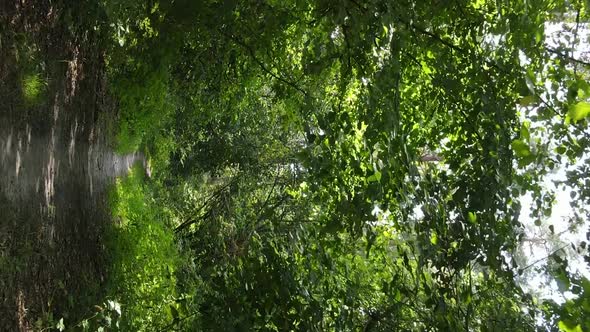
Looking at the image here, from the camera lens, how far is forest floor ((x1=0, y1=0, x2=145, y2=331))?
4.02 metres

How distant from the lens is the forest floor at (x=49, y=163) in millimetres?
4020

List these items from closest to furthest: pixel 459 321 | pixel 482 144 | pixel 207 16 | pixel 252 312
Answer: pixel 459 321
pixel 252 312
pixel 482 144
pixel 207 16

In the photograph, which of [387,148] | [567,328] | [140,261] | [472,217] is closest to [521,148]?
[567,328]

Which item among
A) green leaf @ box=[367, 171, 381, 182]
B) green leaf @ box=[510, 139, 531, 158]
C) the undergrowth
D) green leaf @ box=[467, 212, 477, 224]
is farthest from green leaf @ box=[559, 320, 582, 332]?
the undergrowth

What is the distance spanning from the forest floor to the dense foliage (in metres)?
0.35

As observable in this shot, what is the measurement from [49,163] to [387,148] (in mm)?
3149

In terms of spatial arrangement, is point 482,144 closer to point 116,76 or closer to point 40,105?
point 40,105

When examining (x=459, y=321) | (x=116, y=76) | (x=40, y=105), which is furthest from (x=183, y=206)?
(x=459, y=321)

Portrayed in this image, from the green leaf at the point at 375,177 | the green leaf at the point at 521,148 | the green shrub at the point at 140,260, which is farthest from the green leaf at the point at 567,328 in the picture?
the green shrub at the point at 140,260

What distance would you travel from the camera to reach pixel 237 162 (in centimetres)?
1001

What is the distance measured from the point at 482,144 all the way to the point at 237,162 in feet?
21.7

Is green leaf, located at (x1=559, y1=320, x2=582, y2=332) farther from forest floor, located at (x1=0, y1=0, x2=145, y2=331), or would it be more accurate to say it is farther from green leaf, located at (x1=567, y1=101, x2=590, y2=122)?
forest floor, located at (x1=0, y1=0, x2=145, y2=331)

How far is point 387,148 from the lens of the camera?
305cm

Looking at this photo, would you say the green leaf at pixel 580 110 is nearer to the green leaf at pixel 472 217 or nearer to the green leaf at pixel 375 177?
the green leaf at pixel 375 177
